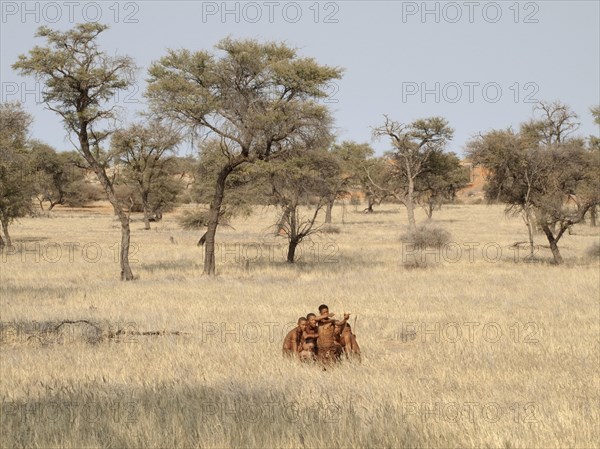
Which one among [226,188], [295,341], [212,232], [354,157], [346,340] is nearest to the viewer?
[346,340]

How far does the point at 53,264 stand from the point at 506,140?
63.4 feet

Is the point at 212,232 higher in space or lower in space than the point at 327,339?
higher

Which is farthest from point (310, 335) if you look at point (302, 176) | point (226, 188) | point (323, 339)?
point (226, 188)

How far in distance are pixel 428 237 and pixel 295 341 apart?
85.8 ft

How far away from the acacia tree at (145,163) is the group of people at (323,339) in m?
28.3

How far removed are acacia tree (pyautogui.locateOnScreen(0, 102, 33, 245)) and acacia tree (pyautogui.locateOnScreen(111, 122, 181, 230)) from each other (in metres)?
4.99

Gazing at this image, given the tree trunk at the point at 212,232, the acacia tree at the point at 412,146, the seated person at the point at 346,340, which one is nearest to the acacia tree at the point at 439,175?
the acacia tree at the point at 412,146

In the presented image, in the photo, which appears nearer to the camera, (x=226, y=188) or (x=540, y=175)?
(x=540, y=175)

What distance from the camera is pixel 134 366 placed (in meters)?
10.8

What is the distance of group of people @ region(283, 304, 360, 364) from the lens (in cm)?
1107

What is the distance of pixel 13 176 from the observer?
34.5m

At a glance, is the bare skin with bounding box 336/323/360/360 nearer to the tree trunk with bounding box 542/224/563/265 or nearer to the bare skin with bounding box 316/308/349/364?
the bare skin with bounding box 316/308/349/364

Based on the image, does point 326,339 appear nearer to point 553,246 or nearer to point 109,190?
point 109,190

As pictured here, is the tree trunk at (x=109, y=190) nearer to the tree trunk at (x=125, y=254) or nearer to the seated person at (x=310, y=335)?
the tree trunk at (x=125, y=254)
